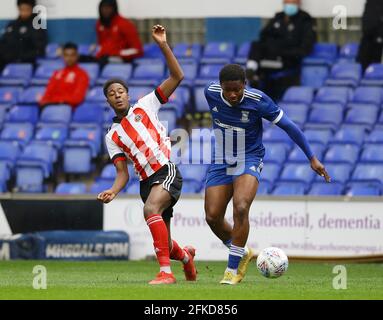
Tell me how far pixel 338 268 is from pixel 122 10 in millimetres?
9164

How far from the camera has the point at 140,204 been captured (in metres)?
19.1

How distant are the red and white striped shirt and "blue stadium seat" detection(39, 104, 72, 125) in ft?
29.2

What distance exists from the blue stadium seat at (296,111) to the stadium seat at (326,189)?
1990 mm

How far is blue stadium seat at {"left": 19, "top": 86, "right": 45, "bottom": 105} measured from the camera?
910 inches

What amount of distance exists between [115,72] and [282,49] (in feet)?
10.8

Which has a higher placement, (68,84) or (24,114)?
(68,84)

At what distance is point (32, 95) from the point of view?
2322 centimetres

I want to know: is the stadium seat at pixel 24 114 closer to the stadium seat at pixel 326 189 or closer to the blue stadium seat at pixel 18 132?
the blue stadium seat at pixel 18 132

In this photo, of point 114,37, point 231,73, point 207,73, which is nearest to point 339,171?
point 207,73

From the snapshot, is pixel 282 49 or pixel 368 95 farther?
pixel 282 49

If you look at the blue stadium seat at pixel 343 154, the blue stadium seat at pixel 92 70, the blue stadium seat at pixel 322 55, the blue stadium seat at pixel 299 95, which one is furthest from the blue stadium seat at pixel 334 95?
the blue stadium seat at pixel 92 70

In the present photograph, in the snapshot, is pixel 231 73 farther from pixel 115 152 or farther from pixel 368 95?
pixel 368 95

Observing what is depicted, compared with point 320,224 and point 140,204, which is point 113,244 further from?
point 320,224

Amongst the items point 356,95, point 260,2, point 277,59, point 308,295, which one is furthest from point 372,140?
point 308,295
